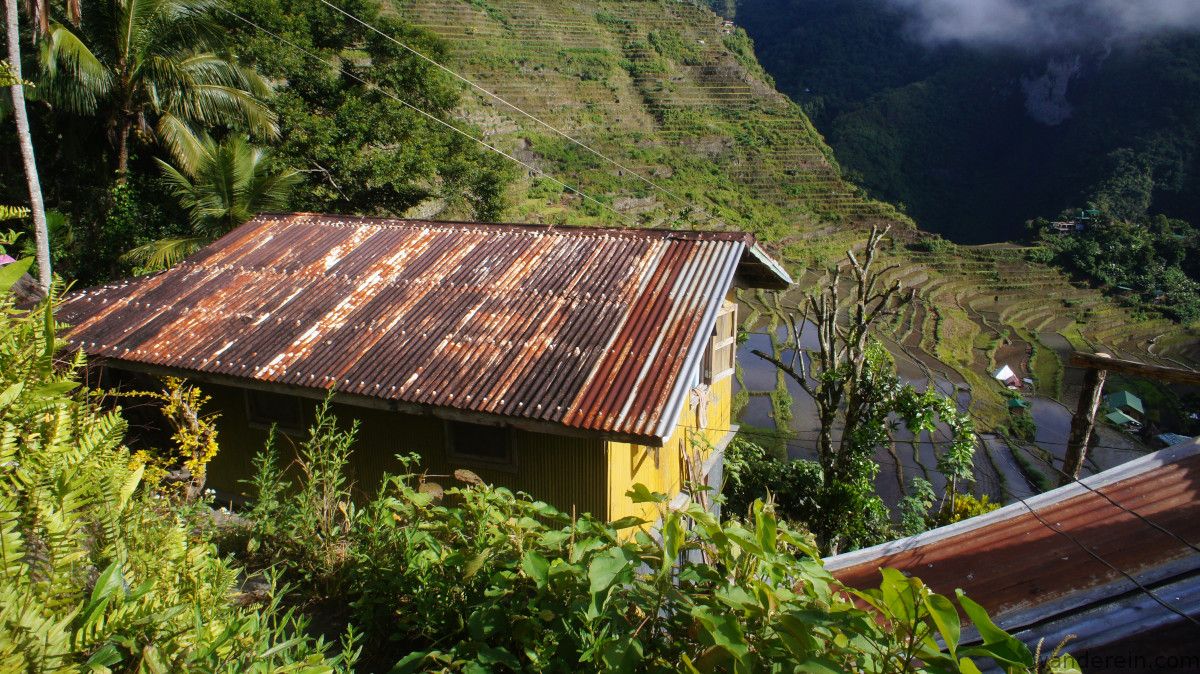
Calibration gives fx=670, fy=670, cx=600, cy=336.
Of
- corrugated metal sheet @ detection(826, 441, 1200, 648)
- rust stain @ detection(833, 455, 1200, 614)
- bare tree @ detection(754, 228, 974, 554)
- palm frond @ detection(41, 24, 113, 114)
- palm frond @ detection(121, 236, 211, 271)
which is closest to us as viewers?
corrugated metal sheet @ detection(826, 441, 1200, 648)

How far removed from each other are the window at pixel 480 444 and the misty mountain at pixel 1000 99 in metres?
60.1

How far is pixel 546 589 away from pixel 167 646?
37.4 inches

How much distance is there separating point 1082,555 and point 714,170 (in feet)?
148

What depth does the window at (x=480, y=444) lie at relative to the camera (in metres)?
6.58

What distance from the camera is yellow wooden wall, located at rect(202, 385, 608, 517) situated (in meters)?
6.35

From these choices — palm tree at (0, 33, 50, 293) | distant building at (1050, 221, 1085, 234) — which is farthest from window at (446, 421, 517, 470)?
distant building at (1050, 221, 1085, 234)

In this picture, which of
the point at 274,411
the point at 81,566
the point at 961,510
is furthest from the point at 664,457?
the point at 81,566

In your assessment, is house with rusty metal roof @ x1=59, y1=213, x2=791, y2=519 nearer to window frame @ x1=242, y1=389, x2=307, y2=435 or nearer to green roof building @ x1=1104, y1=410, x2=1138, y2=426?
window frame @ x1=242, y1=389, x2=307, y2=435

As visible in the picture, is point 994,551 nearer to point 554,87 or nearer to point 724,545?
point 724,545

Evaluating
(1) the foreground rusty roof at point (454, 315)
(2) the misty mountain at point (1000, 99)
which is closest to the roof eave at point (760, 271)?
(1) the foreground rusty roof at point (454, 315)

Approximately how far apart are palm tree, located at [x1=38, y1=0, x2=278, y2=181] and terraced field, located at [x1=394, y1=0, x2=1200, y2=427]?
16321 mm

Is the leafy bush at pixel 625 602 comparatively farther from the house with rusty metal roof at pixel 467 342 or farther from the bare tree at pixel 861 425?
the bare tree at pixel 861 425

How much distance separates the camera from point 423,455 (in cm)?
685

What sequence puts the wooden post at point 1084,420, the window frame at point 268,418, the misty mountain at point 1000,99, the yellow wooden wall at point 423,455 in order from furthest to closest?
the misty mountain at point 1000,99, the window frame at point 268,418, the yellow wooden wall at point 423,455, the wooden post at point 1084,420
